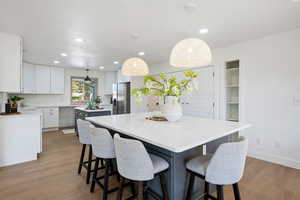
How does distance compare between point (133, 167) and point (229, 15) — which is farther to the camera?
point (229, 15)

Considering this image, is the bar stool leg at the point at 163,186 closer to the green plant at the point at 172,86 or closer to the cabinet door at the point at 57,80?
the green plant at the point at 172,86

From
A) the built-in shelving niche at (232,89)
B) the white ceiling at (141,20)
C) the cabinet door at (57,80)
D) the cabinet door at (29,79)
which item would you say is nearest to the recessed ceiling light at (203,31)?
the white ceiling at (141,20)

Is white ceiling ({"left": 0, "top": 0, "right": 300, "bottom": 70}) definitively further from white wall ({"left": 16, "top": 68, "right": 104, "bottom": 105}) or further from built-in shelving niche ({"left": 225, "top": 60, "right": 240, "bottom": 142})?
white wall ({"left": 16, "top": 68, "right": 104, "bottom": 105})

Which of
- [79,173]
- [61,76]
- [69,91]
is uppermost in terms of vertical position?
[61,76]

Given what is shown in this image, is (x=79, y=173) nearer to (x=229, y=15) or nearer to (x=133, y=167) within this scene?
(x=133, y=167)

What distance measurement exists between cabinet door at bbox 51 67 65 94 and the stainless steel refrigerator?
1964 millimetres

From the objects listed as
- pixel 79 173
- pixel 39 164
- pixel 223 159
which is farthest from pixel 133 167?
pixel 39 164

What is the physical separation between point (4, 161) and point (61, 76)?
3.69 m

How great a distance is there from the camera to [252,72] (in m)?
3.08

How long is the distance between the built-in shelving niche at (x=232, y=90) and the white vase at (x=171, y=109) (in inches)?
81.6

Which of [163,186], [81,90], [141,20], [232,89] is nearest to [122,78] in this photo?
[81,90]

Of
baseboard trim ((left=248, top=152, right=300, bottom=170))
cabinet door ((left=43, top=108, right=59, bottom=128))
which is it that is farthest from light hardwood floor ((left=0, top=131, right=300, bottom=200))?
cabinet door ((left=43, top=108, right=59, bottom=128))

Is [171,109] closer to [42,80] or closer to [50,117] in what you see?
[50,117]

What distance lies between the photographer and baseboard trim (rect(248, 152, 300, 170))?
8.59 ft
